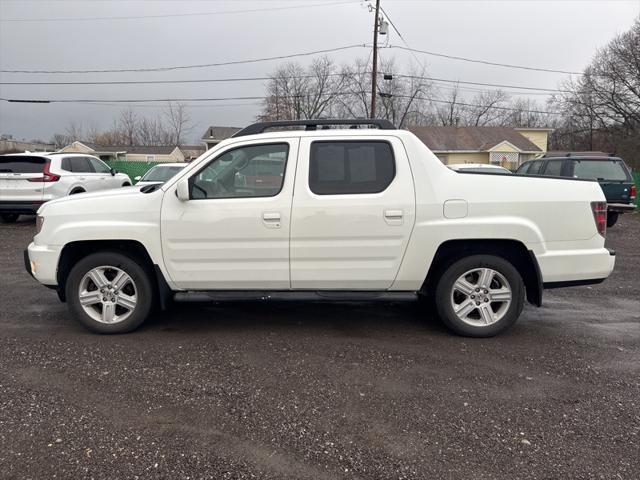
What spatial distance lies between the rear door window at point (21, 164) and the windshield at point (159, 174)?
2.39m

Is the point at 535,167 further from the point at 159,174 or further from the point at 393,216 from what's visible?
the point at 159,174

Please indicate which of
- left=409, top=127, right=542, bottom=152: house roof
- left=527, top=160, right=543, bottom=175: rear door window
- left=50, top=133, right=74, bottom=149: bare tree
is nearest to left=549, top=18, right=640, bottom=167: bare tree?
left=409, top=127, right=542, bottom=152: house roof

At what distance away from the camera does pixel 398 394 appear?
3336 mm

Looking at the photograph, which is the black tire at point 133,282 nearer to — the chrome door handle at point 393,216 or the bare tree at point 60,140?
the chrome door handle at point 393,216

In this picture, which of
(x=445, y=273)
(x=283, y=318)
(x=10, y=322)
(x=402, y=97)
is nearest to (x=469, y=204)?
(x=445, y=273)

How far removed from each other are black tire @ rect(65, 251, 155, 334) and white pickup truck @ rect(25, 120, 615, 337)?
0.04 ft

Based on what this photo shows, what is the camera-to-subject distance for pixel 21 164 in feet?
37.2

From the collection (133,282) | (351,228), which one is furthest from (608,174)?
(133,282)

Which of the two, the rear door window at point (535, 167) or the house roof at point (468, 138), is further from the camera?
the house roof at point (468, 138)

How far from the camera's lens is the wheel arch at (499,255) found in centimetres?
424

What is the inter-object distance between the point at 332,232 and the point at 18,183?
10384 millimetres

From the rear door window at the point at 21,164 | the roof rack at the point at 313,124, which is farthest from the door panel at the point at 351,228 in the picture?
the rear door window at the point at 21,164

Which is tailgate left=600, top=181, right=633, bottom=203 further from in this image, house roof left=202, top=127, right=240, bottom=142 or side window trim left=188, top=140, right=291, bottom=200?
house roof left=202, top=127, right=240, bottom=142

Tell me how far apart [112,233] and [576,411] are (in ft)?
13.1
